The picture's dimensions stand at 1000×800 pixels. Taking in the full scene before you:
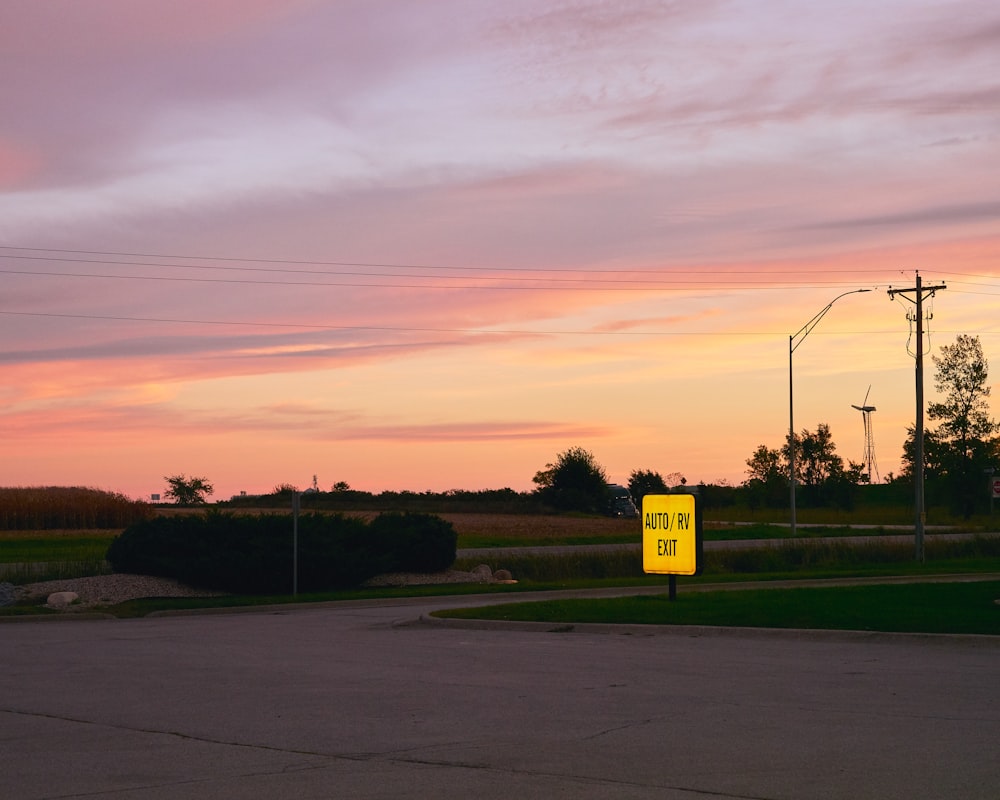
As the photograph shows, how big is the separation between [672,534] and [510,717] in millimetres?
12773

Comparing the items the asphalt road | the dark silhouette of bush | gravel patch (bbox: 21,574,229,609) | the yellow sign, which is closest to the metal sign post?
gravel patch (bbox: 21,574,229,609)

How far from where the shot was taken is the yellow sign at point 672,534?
23.3 metres

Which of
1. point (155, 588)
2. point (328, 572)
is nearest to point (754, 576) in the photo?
point (328, 572)

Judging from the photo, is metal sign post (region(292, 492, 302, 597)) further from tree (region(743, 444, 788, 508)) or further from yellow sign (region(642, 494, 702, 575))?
tree (region(743, 444, 788, 508))

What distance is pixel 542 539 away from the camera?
60.2 meters

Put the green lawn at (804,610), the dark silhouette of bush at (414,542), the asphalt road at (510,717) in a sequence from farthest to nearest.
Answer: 1. the dark silhouette of bush at (414,542)
2. the green lawn at (804,610)
3. the asphalt road at (510,717)

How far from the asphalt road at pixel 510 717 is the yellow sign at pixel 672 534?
4.23 meters

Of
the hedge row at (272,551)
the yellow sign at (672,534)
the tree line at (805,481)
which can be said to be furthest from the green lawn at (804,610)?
the tree line at (805,481)

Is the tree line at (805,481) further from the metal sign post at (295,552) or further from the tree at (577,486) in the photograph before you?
the metal sign post at (295,552)

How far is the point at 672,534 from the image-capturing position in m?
23.6

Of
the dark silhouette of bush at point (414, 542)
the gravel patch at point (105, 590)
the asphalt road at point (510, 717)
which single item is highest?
the dark silhouette of bush at point (414, 542)

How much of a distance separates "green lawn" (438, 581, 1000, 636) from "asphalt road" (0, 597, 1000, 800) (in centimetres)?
97

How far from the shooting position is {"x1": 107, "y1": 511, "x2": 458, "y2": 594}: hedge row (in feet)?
101

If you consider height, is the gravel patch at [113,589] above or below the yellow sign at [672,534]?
below
